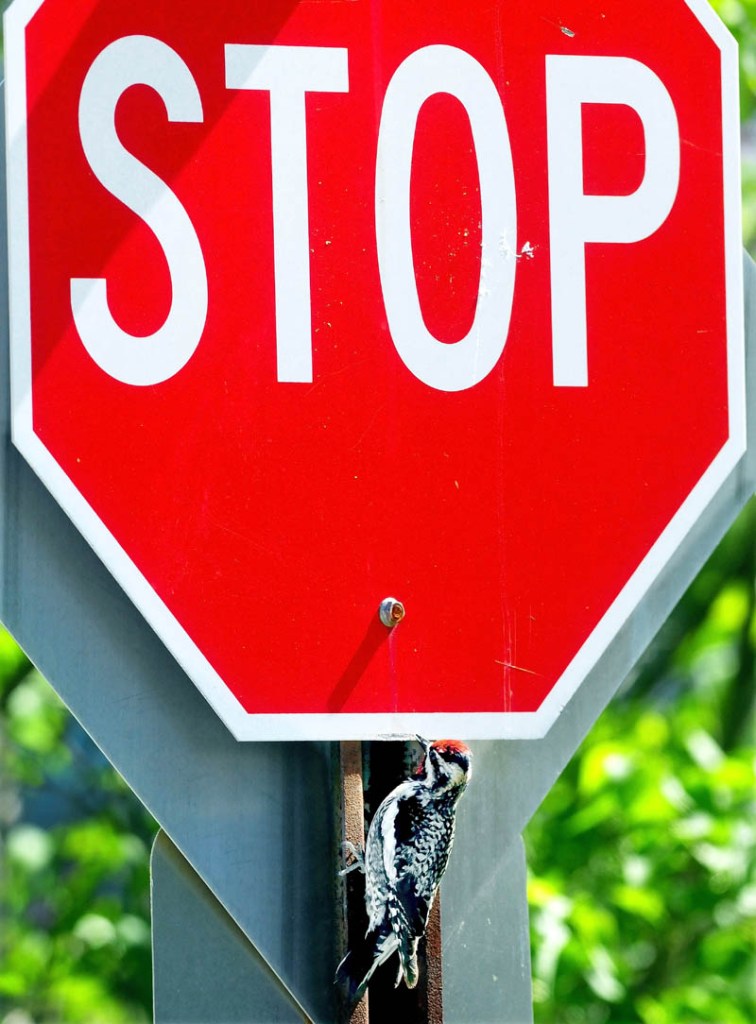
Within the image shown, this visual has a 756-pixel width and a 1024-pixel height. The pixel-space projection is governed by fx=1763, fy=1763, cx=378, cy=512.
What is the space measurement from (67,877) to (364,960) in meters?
3.20

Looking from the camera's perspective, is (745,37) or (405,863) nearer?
(405,863)

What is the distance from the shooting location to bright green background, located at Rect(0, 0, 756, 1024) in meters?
3.39

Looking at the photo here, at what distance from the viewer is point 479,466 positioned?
1.49m

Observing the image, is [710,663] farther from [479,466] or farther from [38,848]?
[479,466]

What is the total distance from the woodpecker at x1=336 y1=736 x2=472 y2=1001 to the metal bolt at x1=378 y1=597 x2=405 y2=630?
10cm

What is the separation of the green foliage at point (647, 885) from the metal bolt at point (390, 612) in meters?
1.75

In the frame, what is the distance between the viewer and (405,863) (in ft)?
4.52

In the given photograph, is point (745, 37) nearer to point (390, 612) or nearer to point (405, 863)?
point (390, 612)

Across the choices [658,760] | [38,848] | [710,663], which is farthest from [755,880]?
[38,848]

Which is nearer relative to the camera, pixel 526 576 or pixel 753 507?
pixel 526 576

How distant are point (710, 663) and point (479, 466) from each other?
3448 mm

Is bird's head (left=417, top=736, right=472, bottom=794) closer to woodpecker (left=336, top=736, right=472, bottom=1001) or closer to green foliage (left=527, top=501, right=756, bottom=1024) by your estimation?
woodpecker (left=336, top=736, right=472, bottom=1001)

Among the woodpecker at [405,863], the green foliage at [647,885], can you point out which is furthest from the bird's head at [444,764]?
the green foliage at [647,885]

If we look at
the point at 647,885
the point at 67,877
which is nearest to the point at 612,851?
the point at 647,885
